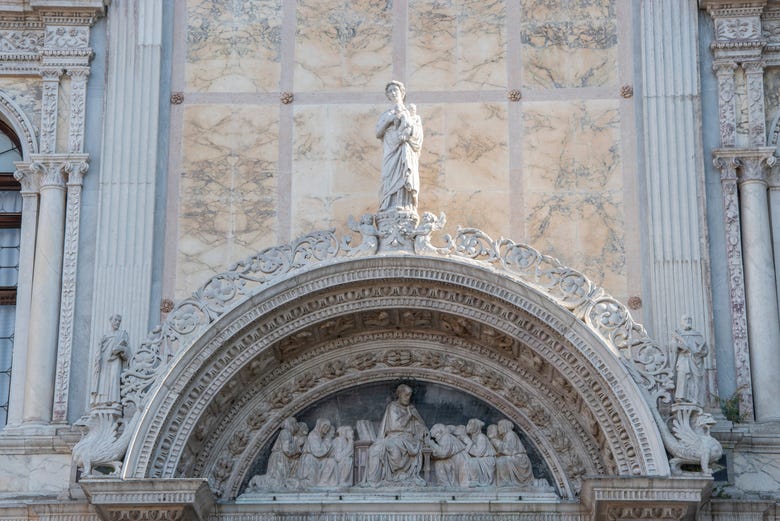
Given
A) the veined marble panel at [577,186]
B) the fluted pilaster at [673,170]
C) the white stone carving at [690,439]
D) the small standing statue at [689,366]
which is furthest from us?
the veined marble panel at [577,186]

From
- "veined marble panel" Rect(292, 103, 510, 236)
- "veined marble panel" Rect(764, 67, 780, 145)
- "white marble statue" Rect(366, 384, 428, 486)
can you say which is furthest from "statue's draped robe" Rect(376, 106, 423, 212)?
"veined marble panel" Rect(764, 67, 780, 145)

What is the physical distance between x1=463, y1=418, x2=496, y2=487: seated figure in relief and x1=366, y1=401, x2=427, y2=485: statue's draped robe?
1.64 feet

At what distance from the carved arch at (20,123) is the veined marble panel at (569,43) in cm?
556

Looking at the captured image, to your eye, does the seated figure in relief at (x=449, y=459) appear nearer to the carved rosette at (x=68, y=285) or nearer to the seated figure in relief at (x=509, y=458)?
the seated figure in relief at (x=509, y=458)

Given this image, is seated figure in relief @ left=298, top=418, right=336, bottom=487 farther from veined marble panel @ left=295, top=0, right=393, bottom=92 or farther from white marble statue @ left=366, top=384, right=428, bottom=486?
veined marble panel @ left=295, top=0, right=393, bottom=92

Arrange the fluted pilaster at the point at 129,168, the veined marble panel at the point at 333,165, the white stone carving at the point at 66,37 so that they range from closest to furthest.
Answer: the fluted pilaster at the point at 129,168, the veined marble panel at the point at 333,165, the white stone carving at the point at 66,37

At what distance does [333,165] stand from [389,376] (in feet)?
8.21

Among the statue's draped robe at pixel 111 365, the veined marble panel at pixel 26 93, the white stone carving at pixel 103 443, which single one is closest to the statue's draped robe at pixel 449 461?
the white stone carving at pixel 103 443

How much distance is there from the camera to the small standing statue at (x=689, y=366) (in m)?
18.7

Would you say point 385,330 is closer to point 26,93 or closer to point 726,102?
point 726,102

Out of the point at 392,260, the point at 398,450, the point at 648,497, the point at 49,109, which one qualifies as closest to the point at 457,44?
the point at 392,260

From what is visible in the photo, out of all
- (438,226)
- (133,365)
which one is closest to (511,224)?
(438,226)

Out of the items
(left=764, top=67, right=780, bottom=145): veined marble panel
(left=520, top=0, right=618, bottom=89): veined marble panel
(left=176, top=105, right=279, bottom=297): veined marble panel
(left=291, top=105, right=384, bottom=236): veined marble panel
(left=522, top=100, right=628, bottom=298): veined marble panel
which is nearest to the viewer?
(left=522, top=100, right=628, bottom=298): veined marble panel

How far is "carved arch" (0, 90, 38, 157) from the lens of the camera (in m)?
21.2
